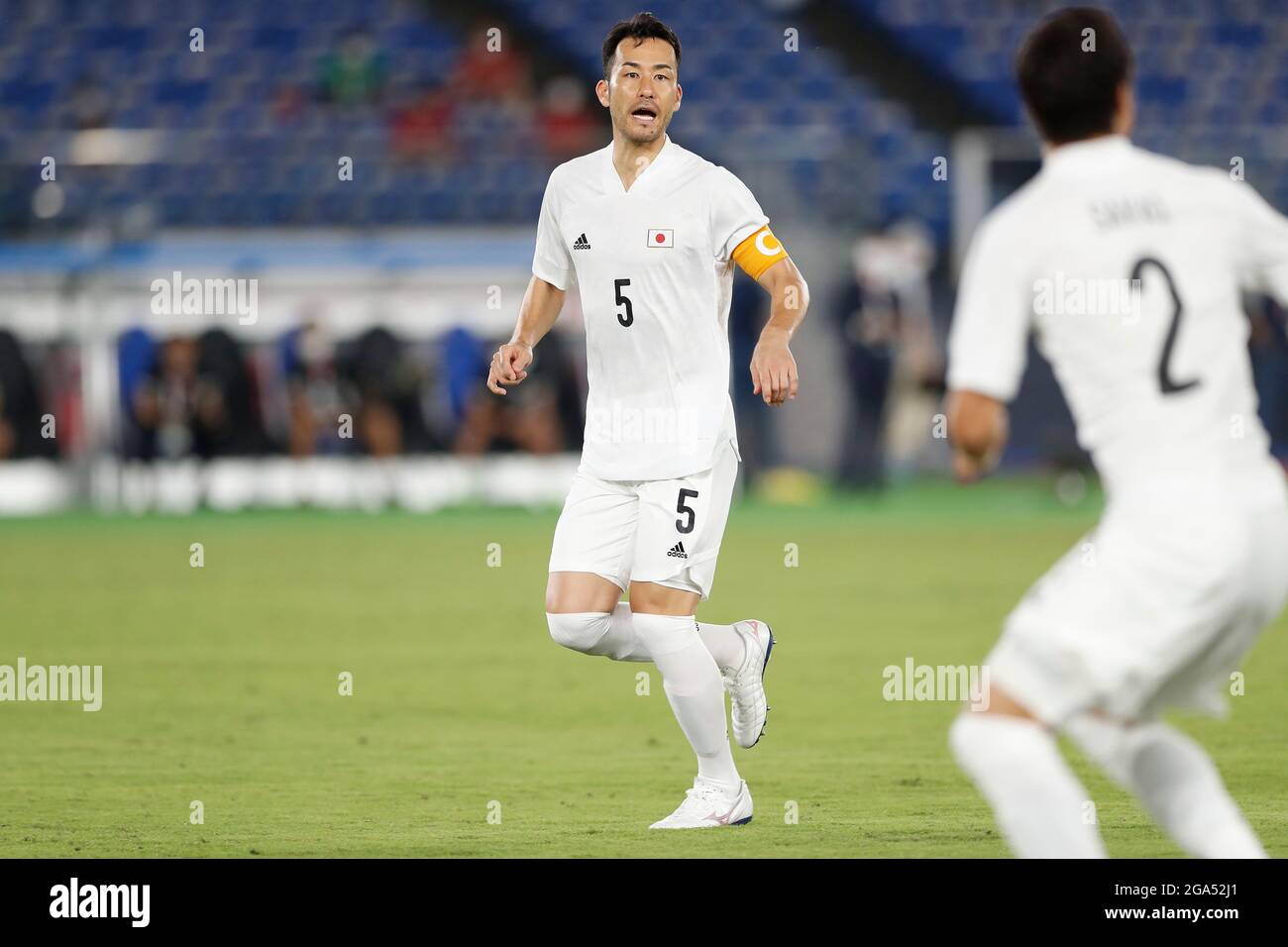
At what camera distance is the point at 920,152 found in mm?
25734

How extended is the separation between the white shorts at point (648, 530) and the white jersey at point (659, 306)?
0.06 metres

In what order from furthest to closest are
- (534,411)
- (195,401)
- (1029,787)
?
(534,411)
(195,401)
(1029,787)

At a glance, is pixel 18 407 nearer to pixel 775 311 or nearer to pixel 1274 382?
pixel 1274 382

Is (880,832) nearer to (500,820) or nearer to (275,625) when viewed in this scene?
(500,820)

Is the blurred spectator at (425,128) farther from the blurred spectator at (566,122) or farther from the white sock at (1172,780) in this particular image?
the white sock at (1172,780)

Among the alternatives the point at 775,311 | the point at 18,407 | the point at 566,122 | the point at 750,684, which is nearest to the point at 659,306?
the point at 775,311

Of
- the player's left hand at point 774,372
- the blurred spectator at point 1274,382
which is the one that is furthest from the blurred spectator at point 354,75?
the player's left hand at point 774,372

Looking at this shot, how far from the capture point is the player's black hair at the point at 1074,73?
4.37 meters

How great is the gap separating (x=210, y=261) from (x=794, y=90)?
8976mm

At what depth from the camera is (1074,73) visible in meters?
4.38

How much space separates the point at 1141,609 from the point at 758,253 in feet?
9.32

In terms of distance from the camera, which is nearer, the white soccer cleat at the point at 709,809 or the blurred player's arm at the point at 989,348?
the blurred player's arm at the point at 989,348

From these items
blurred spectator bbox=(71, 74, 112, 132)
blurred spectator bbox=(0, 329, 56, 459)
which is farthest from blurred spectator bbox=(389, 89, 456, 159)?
blurred spectator bbox=(0, 329, 56, 459)

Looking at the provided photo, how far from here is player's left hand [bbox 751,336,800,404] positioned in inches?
251
